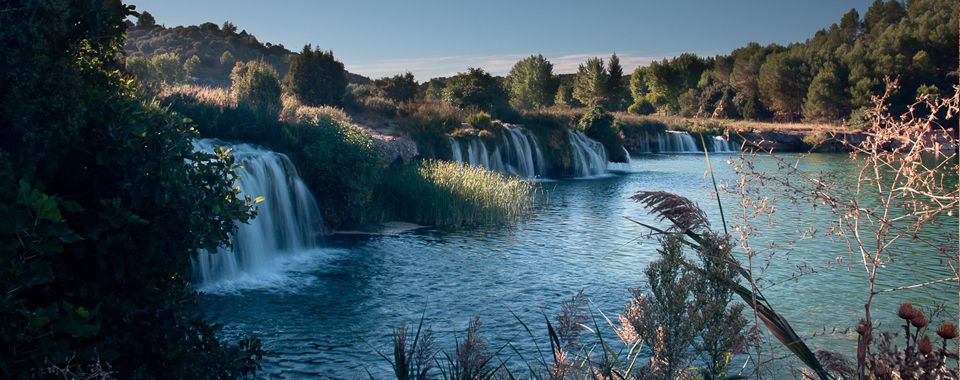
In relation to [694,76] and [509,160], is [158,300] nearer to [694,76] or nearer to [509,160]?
[509,160]

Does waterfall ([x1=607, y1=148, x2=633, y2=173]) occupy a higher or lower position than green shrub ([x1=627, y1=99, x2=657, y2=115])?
lower

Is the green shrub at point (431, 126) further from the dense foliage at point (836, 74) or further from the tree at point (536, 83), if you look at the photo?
the tree at point (536, 83)

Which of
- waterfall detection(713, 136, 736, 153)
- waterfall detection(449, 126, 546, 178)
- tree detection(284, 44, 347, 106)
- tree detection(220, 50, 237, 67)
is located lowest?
waterfall detection(713, 136, 736, 153)

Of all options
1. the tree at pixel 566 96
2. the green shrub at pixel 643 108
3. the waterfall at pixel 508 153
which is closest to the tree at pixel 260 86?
the waterfall at pixel 508 153

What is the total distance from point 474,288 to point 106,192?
20.4ft

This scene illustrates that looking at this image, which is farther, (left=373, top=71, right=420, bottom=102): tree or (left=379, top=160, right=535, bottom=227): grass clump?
(left=373, top=71, right=420, bottom=102): tree

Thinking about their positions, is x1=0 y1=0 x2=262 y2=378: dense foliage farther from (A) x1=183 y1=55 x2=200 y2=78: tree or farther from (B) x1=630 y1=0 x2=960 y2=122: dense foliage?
(A) x1=183 y1=55 x2=200 y2=78: tree

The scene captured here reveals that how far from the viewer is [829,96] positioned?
67312 mm

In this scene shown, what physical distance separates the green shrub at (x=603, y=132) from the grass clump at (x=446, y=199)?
53.8ft

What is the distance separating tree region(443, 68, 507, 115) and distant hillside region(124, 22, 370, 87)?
52.0 meters

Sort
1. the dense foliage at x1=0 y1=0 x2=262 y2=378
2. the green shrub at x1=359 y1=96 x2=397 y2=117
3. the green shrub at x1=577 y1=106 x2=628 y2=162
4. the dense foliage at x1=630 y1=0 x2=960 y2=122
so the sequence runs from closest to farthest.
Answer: the dense foliage at x1=0 y1=0 x2=262 y2=378 < the green shrub at x1=359 y1=96 x2=397 y2=117 < the green shrub at x1=577 y1=106 x2=628 y2=162 < the dense foliage at x1=630 y1=0 x2=960 y2=122

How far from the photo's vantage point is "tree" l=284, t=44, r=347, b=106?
29453mm

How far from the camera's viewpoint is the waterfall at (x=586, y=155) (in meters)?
30.6

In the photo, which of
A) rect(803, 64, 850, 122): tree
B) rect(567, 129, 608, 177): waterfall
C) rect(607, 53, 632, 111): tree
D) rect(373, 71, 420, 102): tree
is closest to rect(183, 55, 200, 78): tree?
rect(607, 53, 632, 111): tree
